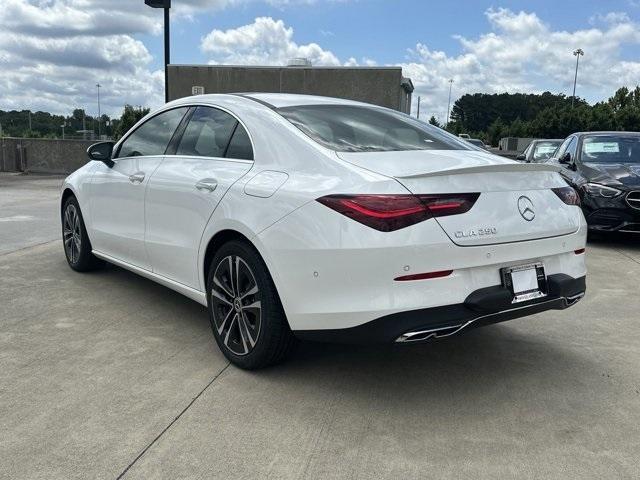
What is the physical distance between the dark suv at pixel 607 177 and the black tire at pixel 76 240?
5.72 meters

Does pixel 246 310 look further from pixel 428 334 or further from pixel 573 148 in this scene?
pixel 573 148

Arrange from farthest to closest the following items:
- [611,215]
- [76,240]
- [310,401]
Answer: [611,215]
[76,240]
[310,401]

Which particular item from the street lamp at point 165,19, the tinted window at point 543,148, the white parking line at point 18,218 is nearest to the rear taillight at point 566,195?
the white parking line at point 18,218

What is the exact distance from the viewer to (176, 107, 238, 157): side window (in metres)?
3.89

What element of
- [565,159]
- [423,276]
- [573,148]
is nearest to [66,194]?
[423,276]

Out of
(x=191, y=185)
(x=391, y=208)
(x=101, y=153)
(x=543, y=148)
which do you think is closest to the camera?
(x=391, y=208)

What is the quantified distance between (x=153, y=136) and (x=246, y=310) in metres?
1.96

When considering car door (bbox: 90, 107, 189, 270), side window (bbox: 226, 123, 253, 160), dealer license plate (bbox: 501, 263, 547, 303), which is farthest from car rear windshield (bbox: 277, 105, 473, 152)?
car door (bbox: 90, 107, 189, 270)

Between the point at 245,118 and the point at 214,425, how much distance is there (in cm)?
186

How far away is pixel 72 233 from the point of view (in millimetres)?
5789

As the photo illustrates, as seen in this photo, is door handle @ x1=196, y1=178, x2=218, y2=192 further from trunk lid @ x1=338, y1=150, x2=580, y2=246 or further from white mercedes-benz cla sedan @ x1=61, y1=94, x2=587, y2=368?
trunk lid @ x1=338, y1=150, x2=580, y2=246

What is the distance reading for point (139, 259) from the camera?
4.58m

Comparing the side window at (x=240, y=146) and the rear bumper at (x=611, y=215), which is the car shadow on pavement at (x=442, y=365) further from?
the rear bumper at (x=611, y=215)

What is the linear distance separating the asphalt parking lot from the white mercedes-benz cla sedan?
376 mm
